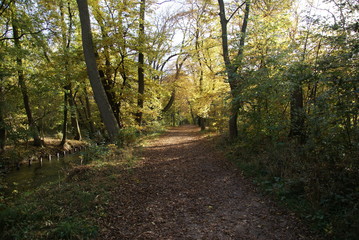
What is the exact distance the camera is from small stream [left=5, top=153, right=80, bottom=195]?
795 cm

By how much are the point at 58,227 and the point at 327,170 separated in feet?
16.8

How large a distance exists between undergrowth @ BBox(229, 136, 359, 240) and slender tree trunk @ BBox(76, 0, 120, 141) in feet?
21.6

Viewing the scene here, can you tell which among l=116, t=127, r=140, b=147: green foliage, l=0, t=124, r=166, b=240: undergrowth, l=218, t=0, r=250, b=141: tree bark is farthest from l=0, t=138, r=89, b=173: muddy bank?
l=218, t=0, r=250, b=141: tree bark

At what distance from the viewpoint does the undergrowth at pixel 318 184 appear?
321 centimetres

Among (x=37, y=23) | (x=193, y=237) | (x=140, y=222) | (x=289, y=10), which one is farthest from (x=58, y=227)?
(x=289, y=10)

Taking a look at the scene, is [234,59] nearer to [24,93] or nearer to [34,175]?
[34,175]

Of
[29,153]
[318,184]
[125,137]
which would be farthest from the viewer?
[29,153]

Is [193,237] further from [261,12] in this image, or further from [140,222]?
[261,12]

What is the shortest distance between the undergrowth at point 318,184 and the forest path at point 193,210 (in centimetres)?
34

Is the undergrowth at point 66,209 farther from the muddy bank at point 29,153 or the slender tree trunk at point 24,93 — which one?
the slender tree trunk at point 24,93

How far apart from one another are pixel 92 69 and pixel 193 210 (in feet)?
24.9

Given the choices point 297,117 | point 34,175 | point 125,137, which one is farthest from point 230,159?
point 34,175

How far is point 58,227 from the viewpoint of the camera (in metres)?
3.57

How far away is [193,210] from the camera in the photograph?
14.4 ft
